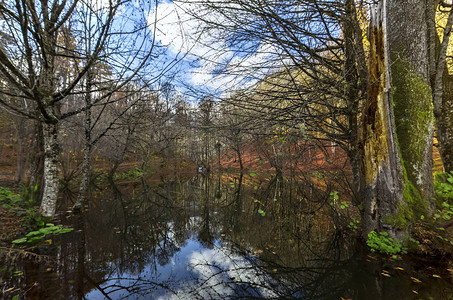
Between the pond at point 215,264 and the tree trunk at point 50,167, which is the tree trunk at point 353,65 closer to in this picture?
the pond at point 215,264

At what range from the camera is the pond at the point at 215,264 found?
260 cm

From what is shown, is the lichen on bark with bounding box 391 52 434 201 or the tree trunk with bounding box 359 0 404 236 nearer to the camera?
the tree trunk with bounding box 359 0 404 236

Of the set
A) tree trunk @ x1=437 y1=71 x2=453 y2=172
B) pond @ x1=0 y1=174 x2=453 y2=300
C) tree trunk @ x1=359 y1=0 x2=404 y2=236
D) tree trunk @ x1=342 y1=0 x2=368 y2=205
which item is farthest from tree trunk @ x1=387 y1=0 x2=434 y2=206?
pond @ x1=0 y1=174 x2=453 y2=300

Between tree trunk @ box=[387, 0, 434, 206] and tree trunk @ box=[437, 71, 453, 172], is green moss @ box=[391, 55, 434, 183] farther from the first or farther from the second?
tree trunk @ box=[437, 71, 453, 172]

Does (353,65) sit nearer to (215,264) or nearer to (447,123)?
(447,123)

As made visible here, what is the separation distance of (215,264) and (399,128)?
4185 millimetres

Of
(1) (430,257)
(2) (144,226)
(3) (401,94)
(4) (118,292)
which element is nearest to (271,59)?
(3) (401,94)

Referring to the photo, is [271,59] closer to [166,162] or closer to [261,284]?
[261,284]

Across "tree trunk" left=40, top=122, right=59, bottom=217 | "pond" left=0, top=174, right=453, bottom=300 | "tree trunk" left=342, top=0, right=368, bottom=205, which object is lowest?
"pond" left=0, top=174, right=453, bottom=300

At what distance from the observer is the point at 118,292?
2.71 meters

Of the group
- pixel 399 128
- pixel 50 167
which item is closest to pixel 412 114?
pixel 399 128

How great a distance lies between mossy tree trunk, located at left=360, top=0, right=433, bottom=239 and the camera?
3012 mm

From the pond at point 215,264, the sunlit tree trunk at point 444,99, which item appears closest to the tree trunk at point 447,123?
the sunlit tree trunk at point 444,99

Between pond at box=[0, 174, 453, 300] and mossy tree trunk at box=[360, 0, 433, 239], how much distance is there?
30.2 inches
